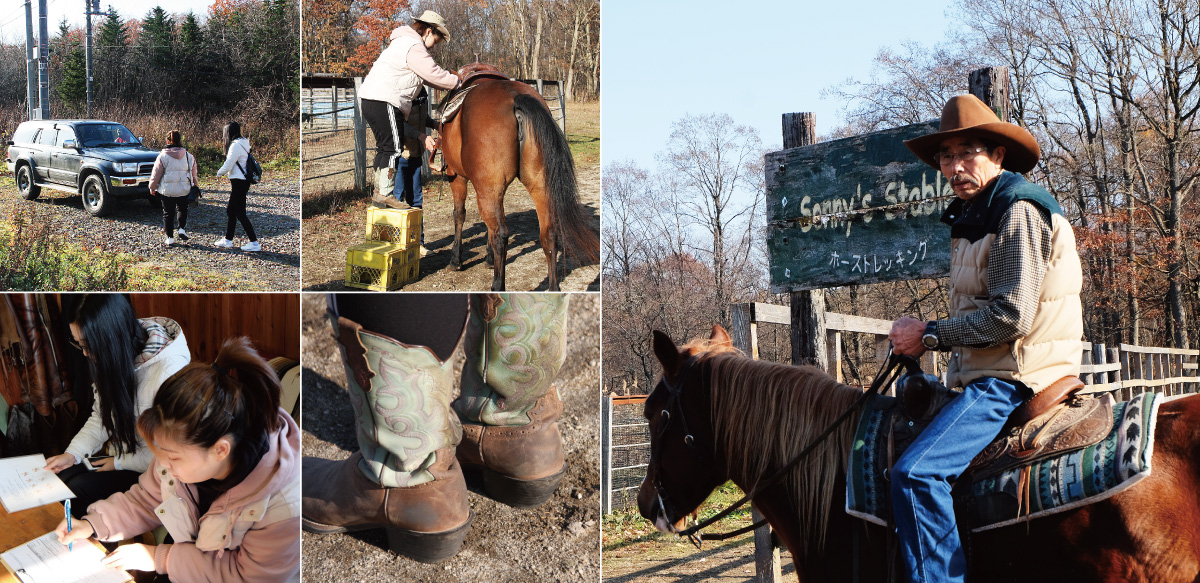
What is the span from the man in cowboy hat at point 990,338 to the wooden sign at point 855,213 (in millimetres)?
1653

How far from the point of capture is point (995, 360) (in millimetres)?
2430

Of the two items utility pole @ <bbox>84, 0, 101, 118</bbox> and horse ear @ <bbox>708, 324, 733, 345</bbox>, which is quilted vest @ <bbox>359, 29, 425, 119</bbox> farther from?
horse ear @ <bbox>708, 324, 733, 345</bbox>

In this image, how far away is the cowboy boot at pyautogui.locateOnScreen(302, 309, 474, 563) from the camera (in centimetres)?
332

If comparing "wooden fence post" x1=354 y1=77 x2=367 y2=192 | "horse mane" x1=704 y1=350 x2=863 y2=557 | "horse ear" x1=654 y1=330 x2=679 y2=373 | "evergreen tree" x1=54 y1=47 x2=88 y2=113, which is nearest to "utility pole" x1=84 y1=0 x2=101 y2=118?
"evergreen tree" x1=54 y1=47 x2=88 y2=113

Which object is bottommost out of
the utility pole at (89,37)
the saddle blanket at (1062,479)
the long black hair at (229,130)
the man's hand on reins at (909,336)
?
the saddle blanket at (1062,479)

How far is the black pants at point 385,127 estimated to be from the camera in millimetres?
3145

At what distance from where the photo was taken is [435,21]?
316 centimetres

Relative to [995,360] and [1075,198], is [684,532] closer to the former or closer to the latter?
[995,360]

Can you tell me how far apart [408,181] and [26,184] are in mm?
1463

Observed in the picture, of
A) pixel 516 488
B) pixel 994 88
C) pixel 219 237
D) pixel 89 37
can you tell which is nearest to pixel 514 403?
pixel 516 488

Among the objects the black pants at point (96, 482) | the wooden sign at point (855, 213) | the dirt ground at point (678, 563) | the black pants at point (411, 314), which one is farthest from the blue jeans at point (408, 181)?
the dirt ground at point (678, 563)

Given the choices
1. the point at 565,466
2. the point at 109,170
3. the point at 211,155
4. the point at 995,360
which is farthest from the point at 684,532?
the point at 109,170

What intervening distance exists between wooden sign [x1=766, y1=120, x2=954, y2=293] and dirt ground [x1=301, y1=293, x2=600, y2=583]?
1446 mm

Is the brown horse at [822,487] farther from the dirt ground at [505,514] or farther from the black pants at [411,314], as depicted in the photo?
the black pants at [411,314]
